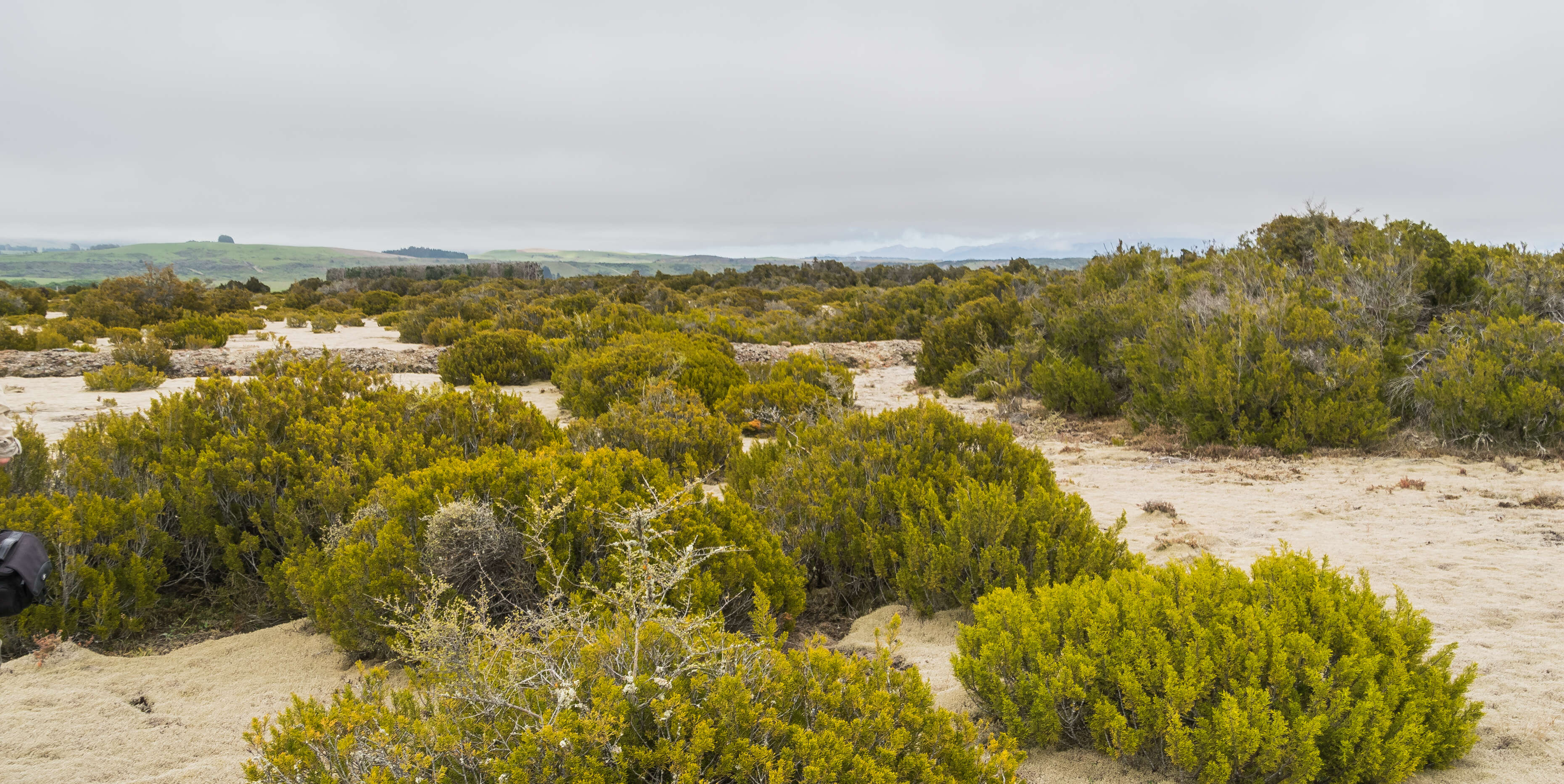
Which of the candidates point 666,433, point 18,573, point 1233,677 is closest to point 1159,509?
point 1233,677

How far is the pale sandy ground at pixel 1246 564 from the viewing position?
8.21ft

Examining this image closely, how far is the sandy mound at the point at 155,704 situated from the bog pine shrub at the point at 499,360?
759 centimetres

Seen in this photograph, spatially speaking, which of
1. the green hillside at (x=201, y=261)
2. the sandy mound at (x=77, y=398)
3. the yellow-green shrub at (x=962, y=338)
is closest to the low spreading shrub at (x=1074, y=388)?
the yellow-green shrub at (x=962, y=338)

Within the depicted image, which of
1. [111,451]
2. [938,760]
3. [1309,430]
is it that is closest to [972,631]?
[938,760]

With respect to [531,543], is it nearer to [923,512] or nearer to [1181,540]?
[923,512]

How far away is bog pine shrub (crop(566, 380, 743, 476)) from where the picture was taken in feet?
19.4

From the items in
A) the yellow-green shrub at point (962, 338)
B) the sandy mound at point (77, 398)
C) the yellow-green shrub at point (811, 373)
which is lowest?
the sandy mound at point (77, 398)

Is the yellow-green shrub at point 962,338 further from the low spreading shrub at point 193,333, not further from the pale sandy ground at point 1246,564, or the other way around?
the low spreading shrub at point 193,333

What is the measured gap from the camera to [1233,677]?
2.39m

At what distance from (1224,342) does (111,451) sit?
30.9 feet

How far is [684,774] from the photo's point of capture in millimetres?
1725

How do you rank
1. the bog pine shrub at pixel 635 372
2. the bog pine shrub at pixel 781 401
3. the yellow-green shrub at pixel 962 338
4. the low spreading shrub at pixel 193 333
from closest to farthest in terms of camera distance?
the bog pine shrub at pixel 781 401 < the bog pine shrub at pixel 635 372 < the yellow-green shrub at pixel 962 338 < the low spreading shrub at pixel 193 333

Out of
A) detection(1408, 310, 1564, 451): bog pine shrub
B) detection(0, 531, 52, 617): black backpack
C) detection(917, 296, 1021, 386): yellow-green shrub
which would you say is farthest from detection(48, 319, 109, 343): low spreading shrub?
detection(1408, 310, 1564, 451): bog pine shrub

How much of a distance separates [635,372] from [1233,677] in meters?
7.08
